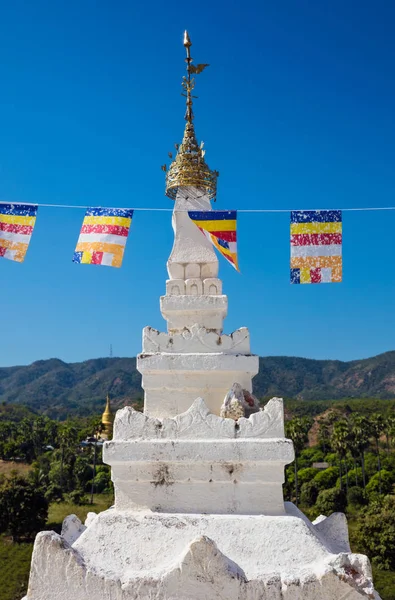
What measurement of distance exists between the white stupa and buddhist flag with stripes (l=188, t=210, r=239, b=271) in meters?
1.37

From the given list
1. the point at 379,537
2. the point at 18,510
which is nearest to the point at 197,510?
the point at 379,537

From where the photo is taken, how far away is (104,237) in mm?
11266

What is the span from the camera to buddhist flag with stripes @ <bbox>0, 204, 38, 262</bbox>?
11.5m

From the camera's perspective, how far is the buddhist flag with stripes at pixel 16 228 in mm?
11547

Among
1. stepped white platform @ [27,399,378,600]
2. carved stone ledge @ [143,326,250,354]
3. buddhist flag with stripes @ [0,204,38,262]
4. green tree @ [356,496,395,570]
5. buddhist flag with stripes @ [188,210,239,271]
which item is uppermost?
buddhist flag with stripes @ [0,204,38,262]

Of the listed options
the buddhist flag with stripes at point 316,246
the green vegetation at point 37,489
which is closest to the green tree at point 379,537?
the green vegetation at point 37,489

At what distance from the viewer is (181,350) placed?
26.1 ft

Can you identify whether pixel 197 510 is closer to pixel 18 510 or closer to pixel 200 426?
pixel 200 426

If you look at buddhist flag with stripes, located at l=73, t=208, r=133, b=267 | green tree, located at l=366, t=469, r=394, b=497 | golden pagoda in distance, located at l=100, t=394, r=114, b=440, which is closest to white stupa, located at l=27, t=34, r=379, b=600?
buddhist flag with stripes, located at l=73, t=208, r=133, b=267

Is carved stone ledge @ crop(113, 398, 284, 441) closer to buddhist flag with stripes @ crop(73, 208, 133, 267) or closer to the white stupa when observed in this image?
the white stupa

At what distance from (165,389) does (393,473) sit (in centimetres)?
5847

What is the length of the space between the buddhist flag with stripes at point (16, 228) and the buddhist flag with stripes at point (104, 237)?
1.19 metres

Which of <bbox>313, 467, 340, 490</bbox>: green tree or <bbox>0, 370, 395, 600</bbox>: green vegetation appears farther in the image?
<bbox>313, 467, 340, 490</bbox>: green tree

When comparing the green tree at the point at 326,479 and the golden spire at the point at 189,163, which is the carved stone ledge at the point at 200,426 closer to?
the golden spire at the point at 189,163
